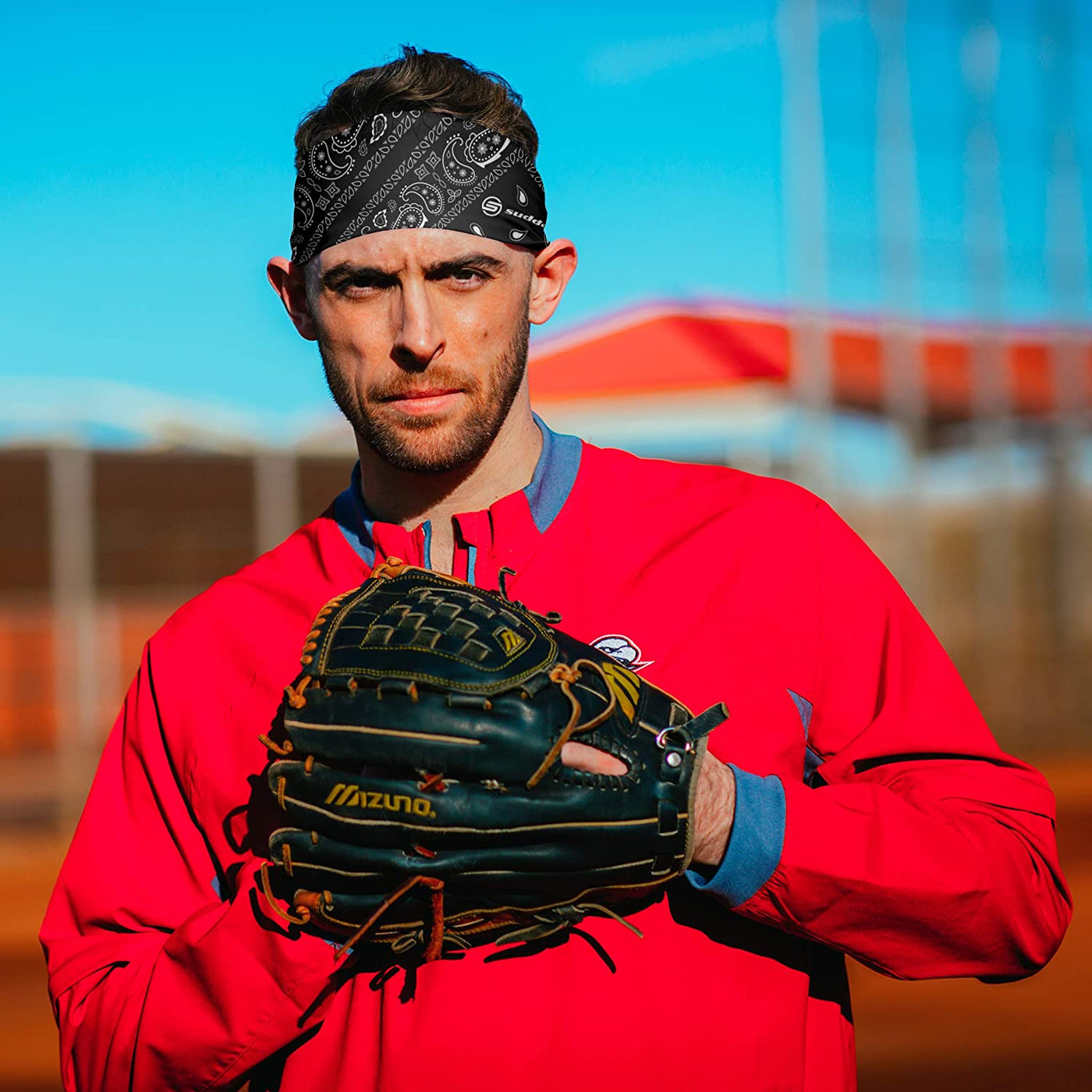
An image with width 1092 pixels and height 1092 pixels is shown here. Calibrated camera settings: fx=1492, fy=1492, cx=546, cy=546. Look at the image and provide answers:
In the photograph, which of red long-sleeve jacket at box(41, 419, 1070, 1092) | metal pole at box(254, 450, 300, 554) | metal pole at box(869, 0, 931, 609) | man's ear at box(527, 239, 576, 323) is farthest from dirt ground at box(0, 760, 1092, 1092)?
metal pole at box(869, 0, 931, 609)

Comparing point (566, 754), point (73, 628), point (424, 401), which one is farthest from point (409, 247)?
point (73, 628)

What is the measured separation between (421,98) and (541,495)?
640 millimetres

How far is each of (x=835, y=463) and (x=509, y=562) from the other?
12167 mm

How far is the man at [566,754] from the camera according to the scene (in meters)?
1.86

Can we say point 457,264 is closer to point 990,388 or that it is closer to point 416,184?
point 416,184

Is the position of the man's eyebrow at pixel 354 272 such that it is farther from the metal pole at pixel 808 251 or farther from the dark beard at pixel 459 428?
the metal pole at pixel 808 251

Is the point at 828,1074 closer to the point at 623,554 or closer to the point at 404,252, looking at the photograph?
the point at 623,554

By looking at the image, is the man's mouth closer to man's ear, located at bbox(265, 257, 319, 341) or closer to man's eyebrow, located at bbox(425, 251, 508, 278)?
man's eyebrow, located at bbox(425, 251, 508, 278)

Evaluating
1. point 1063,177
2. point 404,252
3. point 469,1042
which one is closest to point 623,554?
point 404,252

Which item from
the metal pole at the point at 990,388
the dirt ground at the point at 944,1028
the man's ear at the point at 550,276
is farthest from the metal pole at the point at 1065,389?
the man's ear at the point at 550,276

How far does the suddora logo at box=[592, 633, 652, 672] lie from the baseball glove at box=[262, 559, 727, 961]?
0.22 metres

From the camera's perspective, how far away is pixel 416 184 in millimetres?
2229

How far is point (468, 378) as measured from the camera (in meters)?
2.15

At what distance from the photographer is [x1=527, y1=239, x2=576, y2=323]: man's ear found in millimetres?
2381
